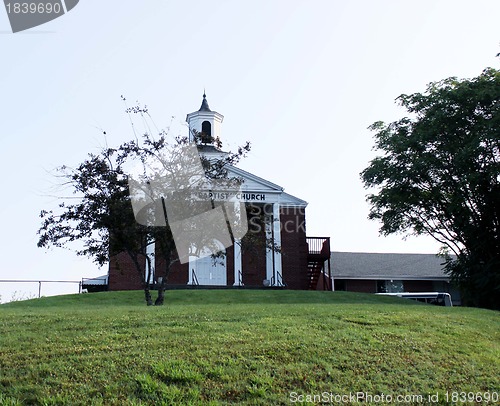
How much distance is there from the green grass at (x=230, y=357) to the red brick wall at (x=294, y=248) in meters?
16.1

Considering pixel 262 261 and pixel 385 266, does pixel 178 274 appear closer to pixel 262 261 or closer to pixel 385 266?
pixel 262 261

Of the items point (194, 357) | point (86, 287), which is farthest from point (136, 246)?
point (86, 287)

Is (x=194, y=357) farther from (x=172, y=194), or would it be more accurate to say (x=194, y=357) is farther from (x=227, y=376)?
(x=172, y=194)

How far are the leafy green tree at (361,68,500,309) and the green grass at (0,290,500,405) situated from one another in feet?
35.7

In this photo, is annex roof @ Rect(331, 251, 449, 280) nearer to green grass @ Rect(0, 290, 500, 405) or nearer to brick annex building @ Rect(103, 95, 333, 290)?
brick annex building @ Rect(103, 95, 333, 290)

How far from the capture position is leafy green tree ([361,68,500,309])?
22078 millimetres

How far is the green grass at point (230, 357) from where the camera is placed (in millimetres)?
7750

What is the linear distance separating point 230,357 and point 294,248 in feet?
66.5

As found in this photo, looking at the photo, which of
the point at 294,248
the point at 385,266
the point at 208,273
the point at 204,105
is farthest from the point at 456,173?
the point at 385,266

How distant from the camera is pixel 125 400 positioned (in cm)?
743

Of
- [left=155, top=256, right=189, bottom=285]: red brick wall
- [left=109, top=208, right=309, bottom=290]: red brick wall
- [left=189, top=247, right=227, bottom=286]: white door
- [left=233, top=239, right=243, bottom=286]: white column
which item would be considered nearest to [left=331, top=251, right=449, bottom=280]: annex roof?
[left=109, top=208, right=309, bottom=290]: red brick wall

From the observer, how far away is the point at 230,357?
884 cm

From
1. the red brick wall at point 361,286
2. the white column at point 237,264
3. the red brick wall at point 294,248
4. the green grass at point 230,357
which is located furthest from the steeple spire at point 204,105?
the green grass at point 230,357

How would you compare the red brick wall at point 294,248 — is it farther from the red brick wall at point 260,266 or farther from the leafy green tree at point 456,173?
the leafy green tree at point 456,173
